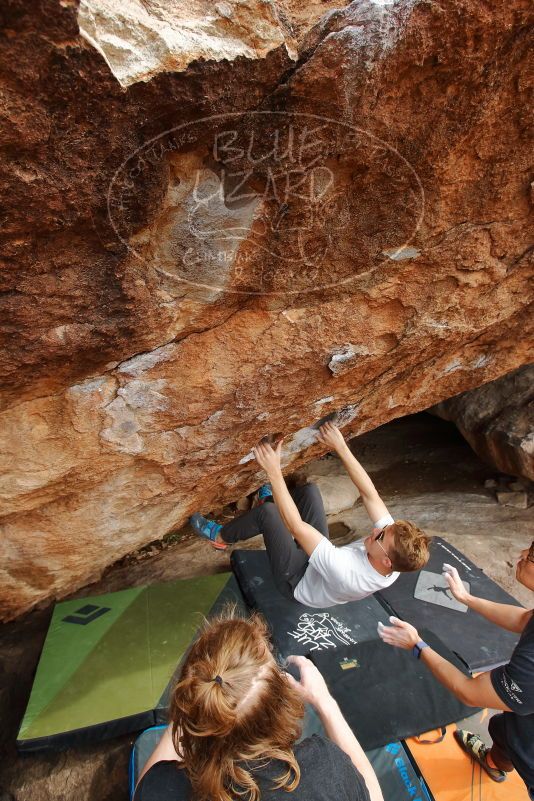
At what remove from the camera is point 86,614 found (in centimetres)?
321

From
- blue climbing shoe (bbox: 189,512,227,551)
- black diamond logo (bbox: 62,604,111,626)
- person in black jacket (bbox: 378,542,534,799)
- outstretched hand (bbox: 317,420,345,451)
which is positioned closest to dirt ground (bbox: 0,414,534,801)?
blue climbing shoe (bbox: 189,512,227,551)

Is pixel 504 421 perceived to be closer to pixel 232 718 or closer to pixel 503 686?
pixel 503 686

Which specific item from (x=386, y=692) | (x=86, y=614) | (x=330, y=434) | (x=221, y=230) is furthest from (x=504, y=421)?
(x=86, y=614)

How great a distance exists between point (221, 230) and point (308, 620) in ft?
8.31

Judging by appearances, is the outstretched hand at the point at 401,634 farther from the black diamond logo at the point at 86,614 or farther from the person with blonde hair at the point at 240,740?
the black diamond logo at the point at 86,614

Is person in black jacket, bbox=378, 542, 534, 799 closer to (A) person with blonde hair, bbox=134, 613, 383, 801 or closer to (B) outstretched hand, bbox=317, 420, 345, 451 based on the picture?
(A) person with blonde hair, bbox=134, 613, 383, 801

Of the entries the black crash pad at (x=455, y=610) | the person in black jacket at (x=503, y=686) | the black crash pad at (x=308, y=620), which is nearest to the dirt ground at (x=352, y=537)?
the black crash pad at (x=455, y=610)

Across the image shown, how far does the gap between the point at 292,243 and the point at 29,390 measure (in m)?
1.23

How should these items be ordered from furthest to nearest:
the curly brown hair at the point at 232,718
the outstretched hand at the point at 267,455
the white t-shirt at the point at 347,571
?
the outstretched hand at the point at 267,455 → the white t-shirt at the point at 347,571 → the curly brown hair at the point at 232,718

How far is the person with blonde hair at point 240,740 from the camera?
3.65ft

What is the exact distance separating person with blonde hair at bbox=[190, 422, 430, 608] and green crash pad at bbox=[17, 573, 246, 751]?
69cm

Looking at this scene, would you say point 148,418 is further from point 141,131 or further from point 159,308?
point 141,131

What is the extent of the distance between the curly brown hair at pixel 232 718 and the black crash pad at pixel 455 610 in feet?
7.05

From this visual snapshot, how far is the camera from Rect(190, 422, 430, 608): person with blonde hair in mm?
2098
